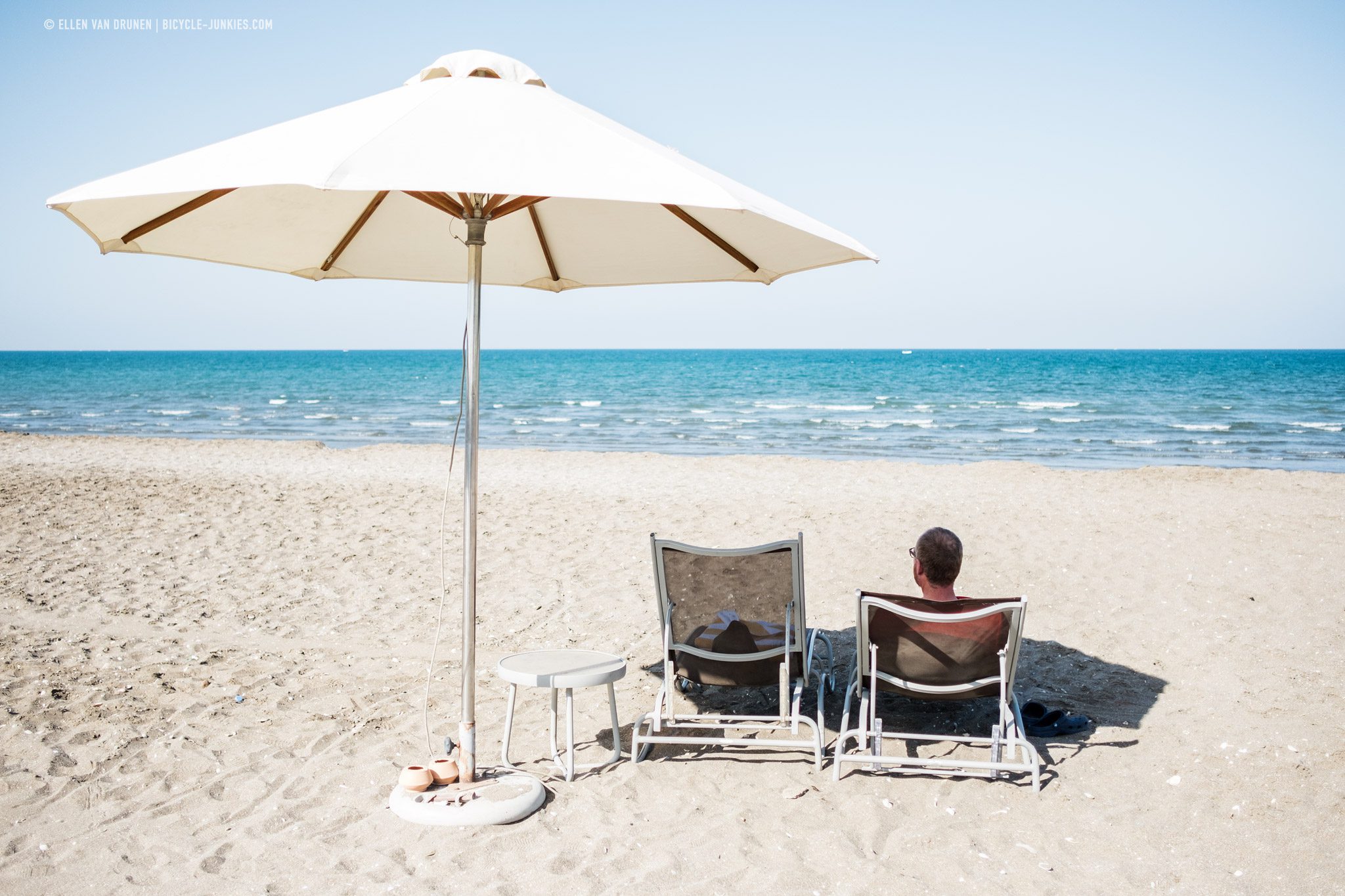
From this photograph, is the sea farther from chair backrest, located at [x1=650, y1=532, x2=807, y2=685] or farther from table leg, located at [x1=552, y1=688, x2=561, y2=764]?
table leg, located at [x1=552, y1=688, x2=561, y2=764]

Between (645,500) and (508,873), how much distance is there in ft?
24.6

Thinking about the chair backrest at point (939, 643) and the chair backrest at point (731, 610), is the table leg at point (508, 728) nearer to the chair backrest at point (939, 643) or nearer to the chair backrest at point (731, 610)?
the chair backrest at point (731, 610)

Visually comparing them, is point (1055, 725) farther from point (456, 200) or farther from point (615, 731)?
point (456, 200)

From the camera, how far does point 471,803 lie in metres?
3.33

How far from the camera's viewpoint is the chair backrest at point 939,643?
145 inches

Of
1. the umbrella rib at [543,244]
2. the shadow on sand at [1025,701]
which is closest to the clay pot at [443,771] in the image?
the shadow on sand at [1025,701]

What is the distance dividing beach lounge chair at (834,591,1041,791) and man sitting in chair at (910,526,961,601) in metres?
0.11

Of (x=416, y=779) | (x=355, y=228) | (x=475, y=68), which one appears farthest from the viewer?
(x=355, y=228)

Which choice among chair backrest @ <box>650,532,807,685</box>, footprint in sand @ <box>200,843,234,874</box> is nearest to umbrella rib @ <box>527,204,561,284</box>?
chair backrest @ <box>650,532,807,685</box>

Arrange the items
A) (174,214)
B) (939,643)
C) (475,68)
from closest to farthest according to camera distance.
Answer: (475,68) → (174,214) → (939,643)

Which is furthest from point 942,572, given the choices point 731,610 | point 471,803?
point 471,803

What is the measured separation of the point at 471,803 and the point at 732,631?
1329 millimetres

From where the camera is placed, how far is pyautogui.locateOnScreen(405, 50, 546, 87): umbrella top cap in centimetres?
301

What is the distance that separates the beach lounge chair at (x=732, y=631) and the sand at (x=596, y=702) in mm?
179
